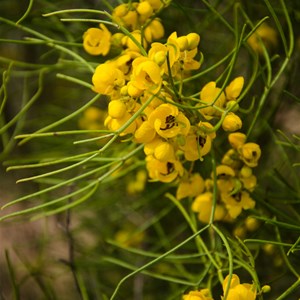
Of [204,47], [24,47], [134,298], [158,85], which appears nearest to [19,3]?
[24,47]

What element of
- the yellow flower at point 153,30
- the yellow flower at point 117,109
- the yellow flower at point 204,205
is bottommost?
the yellow flower at point 204,205

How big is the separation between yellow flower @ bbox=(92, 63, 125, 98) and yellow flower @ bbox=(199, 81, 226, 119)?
0.11 m

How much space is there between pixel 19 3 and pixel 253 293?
138cm

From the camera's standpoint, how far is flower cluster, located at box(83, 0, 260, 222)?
0.86m

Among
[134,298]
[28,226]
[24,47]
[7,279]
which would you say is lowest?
[7,279]

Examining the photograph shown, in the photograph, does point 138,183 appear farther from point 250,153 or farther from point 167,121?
point 167,121

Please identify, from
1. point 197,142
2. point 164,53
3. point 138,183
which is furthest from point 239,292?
point 138,183

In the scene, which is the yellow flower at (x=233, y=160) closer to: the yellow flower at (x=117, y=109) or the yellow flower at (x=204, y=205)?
the yellow flower at (x=204, y=205)

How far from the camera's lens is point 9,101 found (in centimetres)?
236

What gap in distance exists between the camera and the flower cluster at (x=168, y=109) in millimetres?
858

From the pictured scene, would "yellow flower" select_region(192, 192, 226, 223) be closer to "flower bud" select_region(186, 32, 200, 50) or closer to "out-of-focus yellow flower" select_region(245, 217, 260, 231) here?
"out-of-focus yellow flower" select_region(245, 217, 260, 231)

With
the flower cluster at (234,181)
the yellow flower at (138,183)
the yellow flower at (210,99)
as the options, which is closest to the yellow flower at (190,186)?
the flower cluster at (234,181)

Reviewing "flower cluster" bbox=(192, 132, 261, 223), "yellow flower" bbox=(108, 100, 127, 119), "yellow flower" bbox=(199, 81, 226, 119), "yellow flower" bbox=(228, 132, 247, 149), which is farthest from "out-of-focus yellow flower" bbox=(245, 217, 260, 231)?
"yellow flower" bbox=(108, 100, 127, 119)

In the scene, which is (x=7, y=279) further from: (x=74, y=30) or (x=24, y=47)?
(x=74, y=30)
